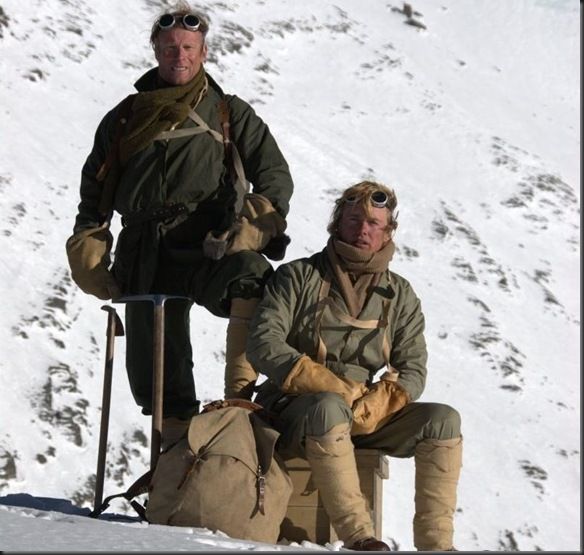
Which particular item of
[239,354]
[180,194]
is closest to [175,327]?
[239,354]

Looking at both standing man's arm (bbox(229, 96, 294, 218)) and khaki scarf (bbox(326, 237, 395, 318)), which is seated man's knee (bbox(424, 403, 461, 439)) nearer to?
khaki scarf (bbox(326, 237, 395, 318))

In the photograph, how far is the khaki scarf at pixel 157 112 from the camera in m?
5.75

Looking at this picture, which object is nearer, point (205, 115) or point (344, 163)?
point (205, 115)

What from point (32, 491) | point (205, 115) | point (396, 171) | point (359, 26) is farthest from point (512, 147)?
point (205, 115)

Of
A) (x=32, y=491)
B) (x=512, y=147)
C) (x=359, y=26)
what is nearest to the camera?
(x=32, y=491)

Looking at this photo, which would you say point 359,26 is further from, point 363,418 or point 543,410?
point 363,418

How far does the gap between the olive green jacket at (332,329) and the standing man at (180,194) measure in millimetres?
317

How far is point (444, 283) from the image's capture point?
70.6ft

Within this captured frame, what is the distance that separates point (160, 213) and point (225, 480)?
4.33ft

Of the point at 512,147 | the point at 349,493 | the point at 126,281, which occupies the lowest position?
the point at 349,493

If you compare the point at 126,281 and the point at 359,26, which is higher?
the point at 359,26

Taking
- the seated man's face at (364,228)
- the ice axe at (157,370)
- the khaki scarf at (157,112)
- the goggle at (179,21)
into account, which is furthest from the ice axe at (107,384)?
the goggle at (179,21)

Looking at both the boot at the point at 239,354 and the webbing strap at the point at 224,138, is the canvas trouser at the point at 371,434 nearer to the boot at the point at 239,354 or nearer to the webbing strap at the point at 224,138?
the boot at the point at 239,354

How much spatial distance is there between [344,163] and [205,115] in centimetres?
1899
